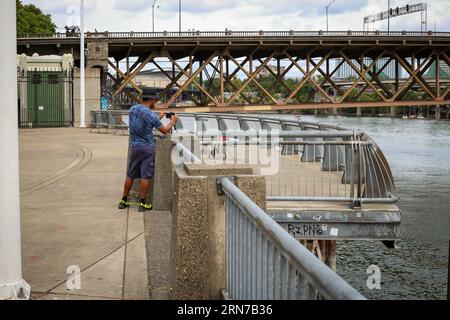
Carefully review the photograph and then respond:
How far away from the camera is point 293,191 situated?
38.5ft

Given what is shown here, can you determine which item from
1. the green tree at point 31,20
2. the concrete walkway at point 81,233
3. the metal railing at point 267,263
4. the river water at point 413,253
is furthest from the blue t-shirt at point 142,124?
the green tree at point 31,20

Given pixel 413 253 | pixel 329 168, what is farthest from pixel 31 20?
pixel 329 168

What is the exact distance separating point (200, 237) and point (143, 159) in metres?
4.75

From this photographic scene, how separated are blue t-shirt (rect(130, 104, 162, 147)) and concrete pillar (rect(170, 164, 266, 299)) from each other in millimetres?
4405

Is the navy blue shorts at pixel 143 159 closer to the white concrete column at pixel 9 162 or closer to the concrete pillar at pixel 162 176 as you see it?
the concrete pillar at pixel 162 176

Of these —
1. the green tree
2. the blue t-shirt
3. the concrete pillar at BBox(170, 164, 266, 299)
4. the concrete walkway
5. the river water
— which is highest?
the green tree

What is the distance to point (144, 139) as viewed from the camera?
9.92 metres

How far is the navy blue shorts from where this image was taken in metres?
9.98

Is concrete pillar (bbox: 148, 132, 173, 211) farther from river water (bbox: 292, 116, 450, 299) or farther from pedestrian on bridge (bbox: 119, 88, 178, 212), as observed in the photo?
river water (bbox: 292, 116, 450, 299)

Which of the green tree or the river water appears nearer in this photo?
the river water

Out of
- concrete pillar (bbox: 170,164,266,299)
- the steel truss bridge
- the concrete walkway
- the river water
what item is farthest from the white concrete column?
the steel truss bridge
